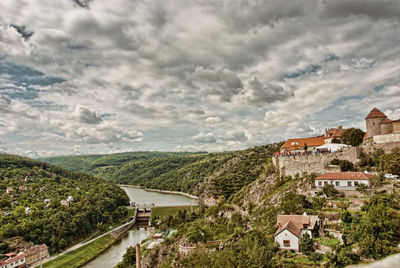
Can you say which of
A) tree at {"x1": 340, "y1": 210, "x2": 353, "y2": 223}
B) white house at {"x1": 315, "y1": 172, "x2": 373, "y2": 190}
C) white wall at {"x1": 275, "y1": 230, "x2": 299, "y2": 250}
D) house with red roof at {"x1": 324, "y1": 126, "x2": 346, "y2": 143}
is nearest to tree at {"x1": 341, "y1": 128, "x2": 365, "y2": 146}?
house with red roof at {"x1": 324, "y1": 126, "x2": 346, "y2": 143}

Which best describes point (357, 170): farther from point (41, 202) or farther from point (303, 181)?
point (41, 202)

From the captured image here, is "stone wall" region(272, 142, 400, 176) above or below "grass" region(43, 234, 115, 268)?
above

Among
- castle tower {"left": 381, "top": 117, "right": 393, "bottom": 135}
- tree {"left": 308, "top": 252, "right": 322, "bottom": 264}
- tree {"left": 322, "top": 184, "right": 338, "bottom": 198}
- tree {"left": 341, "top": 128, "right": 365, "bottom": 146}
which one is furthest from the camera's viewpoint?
tree {"left": 341, "top": 128, "right": 365, "bottom": 146}

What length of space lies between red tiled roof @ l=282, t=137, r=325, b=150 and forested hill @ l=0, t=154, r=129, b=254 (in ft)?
155

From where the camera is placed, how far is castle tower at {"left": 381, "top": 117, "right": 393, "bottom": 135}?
32344mm

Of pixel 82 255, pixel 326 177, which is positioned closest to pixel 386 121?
pixel 326 177

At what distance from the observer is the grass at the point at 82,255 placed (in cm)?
4525

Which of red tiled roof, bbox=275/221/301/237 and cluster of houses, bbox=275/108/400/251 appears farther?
cluster of houses, bbox=275/108/400/251

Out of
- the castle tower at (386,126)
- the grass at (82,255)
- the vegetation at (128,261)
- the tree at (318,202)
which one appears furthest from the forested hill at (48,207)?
the castle tower at (386,126)

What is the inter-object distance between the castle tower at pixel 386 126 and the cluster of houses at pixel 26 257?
5721 cm

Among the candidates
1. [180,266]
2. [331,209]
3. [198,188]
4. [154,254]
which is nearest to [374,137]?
[331,209]

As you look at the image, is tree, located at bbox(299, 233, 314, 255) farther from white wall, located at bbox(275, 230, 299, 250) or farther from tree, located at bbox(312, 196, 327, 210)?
tree, located at bbox(312, 196, 327, 210)

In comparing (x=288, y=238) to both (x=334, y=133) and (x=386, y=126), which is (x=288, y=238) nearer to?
(x=386, y=126)

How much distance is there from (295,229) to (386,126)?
1982cm
